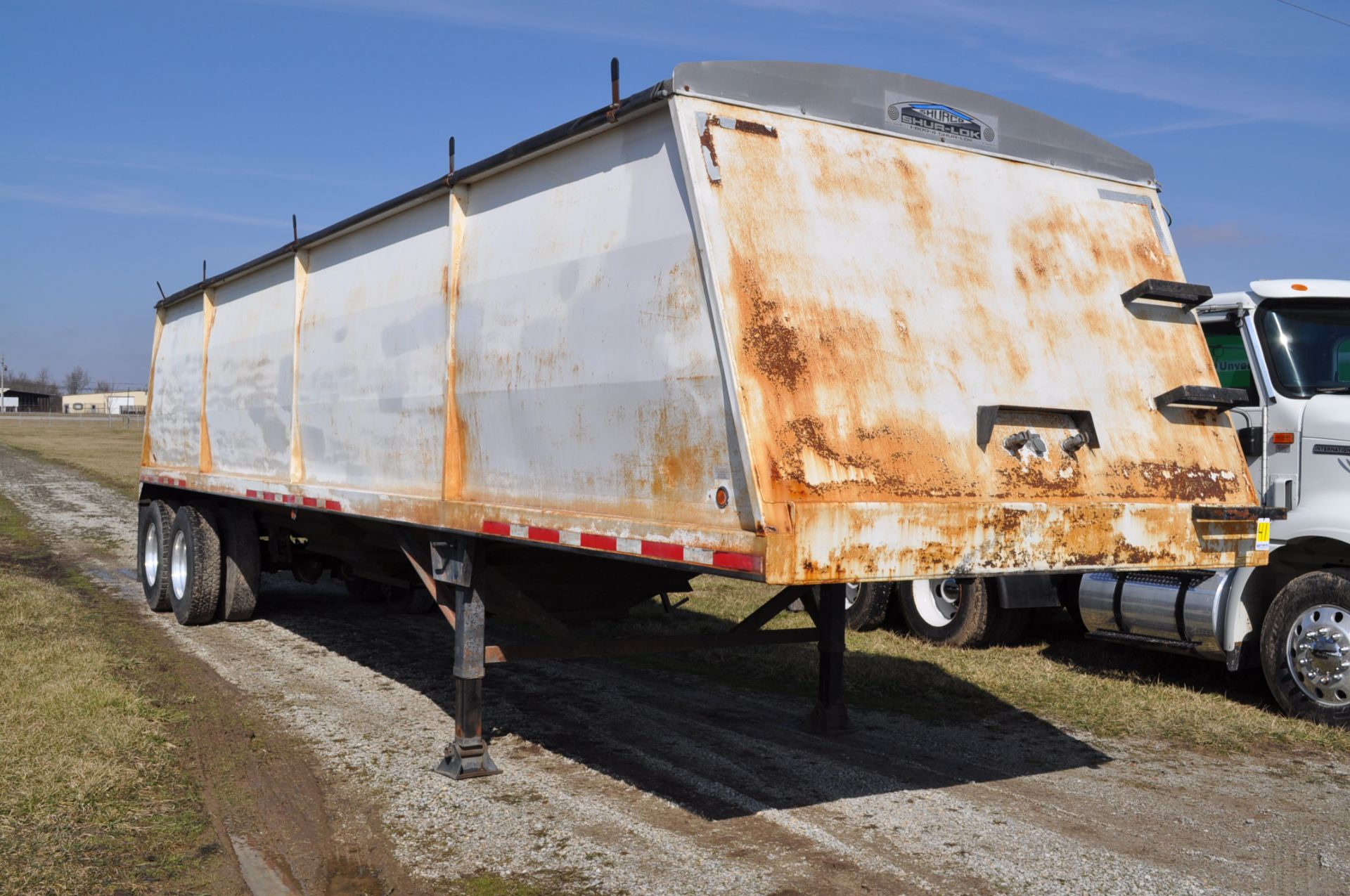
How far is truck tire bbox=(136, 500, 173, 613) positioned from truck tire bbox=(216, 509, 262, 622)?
2.71ft

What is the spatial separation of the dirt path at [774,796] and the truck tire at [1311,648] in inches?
24.9

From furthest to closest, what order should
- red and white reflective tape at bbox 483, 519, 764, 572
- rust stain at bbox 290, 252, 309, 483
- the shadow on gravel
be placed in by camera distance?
rust stain at bbox 290, 252, 309, 483 < the shadow on gravel < red and white reflective tape at bbox 483, 519, 764, 572

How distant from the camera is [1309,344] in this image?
25.2 ft

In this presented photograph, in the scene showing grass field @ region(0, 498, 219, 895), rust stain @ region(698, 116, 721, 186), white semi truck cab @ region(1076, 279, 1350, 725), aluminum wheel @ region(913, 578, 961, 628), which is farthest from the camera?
aluminum wheel @ region(913, 578, 961, 628)

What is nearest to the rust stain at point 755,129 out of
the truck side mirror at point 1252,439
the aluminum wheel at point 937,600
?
the truck side mirror at point 1252,439

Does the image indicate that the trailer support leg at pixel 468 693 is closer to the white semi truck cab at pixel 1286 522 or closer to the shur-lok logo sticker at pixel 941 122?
the shur-lok logo sticker at pixel 941 122

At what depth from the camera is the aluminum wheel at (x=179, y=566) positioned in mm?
10930

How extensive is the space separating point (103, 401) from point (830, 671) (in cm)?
17501

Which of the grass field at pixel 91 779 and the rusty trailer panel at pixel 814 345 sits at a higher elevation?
the rusty trailer panel at pixel 814 345

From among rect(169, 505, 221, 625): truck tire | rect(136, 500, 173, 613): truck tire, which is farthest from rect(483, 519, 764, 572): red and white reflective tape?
rect(136, 500, 173, 613): truck tire

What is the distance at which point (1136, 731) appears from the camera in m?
7.27

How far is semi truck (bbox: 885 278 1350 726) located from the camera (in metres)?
7.14

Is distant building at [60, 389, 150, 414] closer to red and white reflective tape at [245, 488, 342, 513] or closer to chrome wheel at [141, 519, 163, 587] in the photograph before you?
chrome wheel at [141, 519, 163, 587]

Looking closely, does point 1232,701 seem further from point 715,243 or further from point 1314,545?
point 715,243
